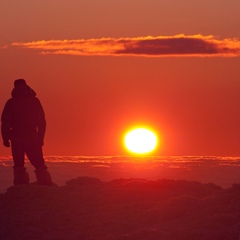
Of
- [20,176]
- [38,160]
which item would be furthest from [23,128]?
[20,176]

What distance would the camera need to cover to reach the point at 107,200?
19.8 m

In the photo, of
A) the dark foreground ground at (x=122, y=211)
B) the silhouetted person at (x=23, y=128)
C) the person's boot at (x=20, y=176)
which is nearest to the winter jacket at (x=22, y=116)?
the silhouetted person at (x=23, y=128)

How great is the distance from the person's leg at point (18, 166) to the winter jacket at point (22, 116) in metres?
0.20

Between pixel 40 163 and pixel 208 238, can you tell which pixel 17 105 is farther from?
pixel 208 238

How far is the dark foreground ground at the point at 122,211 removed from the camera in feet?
54.7

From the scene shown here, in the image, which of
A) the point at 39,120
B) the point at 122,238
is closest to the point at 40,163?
the point at 39,120

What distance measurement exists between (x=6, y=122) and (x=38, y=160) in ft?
4.13

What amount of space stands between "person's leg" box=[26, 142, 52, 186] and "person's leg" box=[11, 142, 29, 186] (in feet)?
0.61

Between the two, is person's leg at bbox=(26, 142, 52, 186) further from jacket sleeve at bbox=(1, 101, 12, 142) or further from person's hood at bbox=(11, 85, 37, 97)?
person's hood at bbox=(11, 85, 37, 97)

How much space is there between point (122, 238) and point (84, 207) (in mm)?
3163

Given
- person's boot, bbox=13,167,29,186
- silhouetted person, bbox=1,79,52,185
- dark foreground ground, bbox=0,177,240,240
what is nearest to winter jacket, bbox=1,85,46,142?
silhouetted person, bbox=1,79,52,185

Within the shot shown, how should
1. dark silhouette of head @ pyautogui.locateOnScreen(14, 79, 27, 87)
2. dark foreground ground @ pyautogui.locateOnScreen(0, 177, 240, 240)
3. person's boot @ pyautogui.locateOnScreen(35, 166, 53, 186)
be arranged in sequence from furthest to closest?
person's boot @ pyautogui.locateOnScreen(35, 166, 53, 186)
dark silhouette of head @ pyautogui.locateOnScreen(14, 79, 27, 87)
dark foreground ground @ pyautogui.locateOnScreen(0, 177, 240, 240)

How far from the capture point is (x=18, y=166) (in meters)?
23.1

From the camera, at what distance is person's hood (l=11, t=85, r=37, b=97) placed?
22.9 meters
